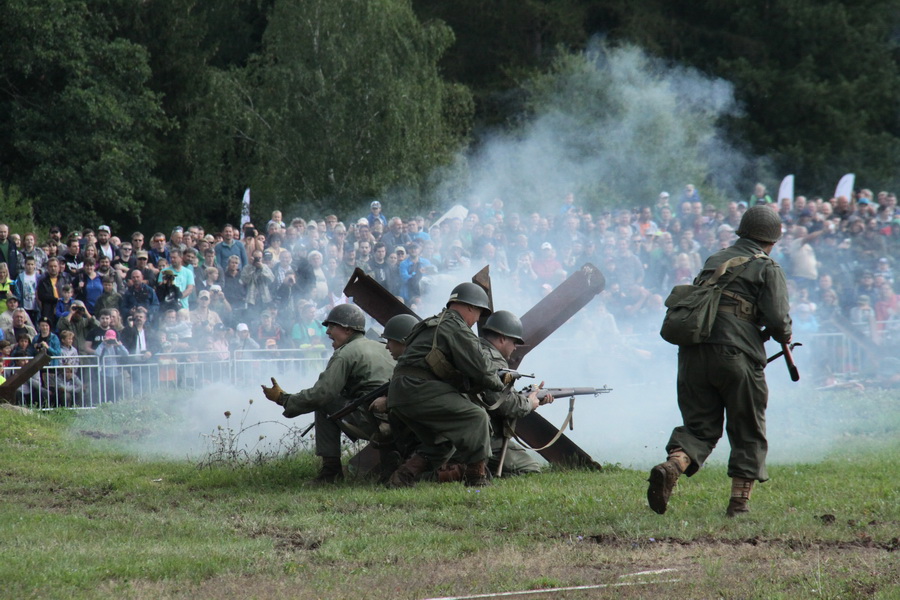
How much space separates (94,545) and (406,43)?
2505 cm

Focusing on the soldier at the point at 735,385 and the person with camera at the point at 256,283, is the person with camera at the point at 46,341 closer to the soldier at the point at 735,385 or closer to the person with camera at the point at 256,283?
the person with camera at the point at 256,283

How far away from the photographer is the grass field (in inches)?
238

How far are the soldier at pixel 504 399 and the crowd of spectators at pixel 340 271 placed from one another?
6.34 metres

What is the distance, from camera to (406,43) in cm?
3091

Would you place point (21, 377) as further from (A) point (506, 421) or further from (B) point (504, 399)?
(B) point (504, 399)

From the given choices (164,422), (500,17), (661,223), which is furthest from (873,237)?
(500,17)

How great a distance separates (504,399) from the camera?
9391 millimetres

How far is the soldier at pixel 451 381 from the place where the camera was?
Result: 8.84 m

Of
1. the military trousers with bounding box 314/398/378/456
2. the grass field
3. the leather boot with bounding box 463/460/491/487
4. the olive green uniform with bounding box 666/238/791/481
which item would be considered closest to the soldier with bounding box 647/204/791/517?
the olive green uniform with bounding box 666/238/791/481

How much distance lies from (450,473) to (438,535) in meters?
2.04

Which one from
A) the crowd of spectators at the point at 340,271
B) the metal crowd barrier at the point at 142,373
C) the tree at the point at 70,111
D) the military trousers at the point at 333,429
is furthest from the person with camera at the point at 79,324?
the tree at the point at 70,111

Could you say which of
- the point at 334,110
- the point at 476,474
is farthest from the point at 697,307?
the point at 334,110

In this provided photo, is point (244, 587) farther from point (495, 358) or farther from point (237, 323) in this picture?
point (237, 323)

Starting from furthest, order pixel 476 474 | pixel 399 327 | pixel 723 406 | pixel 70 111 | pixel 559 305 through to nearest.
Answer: pixel 70 111, pixel 559 305, pixel 399 327, pixel 476 474, pixel 723 406
